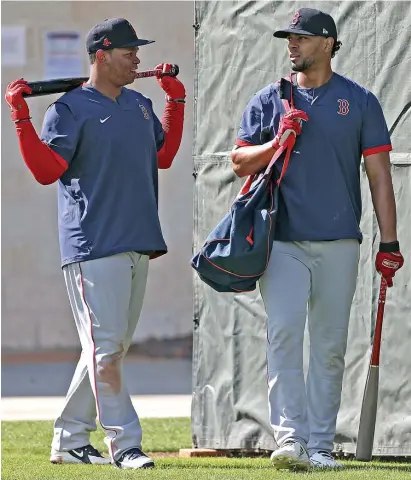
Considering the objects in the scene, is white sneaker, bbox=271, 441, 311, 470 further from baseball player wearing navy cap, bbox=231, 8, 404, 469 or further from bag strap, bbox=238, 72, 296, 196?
bag strap, bbox=238, 72, 296, 196

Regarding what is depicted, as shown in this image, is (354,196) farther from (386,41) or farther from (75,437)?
(75,437)

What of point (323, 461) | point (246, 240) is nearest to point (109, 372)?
point (246, 240)

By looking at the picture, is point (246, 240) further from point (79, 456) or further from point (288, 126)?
point (79, 456)

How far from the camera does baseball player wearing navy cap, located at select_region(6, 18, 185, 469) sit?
670 centimetres

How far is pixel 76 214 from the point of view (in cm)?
679

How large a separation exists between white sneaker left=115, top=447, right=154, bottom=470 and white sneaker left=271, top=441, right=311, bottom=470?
62 cm

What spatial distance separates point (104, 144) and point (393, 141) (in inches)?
64.6

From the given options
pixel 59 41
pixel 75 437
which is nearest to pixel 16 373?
pixel 59 41

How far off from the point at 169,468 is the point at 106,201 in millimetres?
1282

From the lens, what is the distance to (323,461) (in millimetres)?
6629

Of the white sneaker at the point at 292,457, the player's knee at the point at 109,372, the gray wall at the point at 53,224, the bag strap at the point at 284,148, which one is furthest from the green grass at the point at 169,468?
the gray wall at the point at 53,224

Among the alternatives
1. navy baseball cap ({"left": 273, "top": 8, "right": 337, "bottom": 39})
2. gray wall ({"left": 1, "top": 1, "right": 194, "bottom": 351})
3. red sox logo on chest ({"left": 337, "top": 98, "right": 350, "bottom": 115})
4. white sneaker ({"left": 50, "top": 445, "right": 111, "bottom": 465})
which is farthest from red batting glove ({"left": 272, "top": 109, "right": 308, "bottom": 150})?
gray wall ({"left": 1, "top": 1, "right": 194, "bottom": 351})

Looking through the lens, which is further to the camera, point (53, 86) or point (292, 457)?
point (53, 86)

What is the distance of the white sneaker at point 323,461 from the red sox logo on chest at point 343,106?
1.58m
